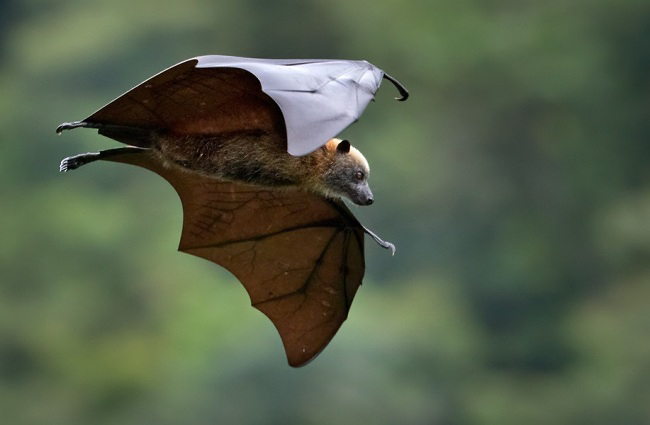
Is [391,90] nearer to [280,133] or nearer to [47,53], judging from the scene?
[47,53]

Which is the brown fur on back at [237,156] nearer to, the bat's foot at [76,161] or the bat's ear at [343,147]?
the bat's ear at [343,147]

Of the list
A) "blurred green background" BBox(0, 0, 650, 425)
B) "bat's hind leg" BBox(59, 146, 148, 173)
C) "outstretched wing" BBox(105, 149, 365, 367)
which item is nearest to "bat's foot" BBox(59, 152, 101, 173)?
"bat's hind leg" BBox(59, 146, 148, 173)

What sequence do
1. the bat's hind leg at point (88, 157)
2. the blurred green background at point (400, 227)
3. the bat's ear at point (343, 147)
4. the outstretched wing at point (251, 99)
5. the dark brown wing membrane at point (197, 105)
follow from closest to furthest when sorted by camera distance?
1. the outstretched wing at point (251, 99)
2. the dark brown wing membrane at point (197, 105)
3. the bat's hind leg at point (88, 157)
4. the bat's ear at point (343, 147)
5. the blurred green background at point (400, 227)

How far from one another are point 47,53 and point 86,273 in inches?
257

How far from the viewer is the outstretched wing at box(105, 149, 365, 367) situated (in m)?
6.09

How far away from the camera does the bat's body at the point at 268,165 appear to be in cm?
479

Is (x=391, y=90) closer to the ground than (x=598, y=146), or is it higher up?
higher up

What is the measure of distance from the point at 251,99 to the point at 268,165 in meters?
0.29

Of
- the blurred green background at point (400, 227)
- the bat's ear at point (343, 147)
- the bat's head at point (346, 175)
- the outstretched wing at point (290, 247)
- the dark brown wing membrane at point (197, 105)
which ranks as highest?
the dark brown wing membrane at point (197, 105)

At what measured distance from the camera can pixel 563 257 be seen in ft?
98.9

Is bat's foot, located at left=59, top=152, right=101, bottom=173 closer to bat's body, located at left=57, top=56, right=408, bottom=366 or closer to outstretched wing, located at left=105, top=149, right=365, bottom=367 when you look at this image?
bat's body, located at left=57, top=56, right=408, bottom=366

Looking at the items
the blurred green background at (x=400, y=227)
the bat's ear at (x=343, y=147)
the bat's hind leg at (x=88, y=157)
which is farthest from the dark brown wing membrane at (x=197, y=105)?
the blurred green background at (x=400, y=227)

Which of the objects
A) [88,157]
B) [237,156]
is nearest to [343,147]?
[237,156]

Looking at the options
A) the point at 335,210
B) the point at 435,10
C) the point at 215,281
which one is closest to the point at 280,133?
the point at 335,210
